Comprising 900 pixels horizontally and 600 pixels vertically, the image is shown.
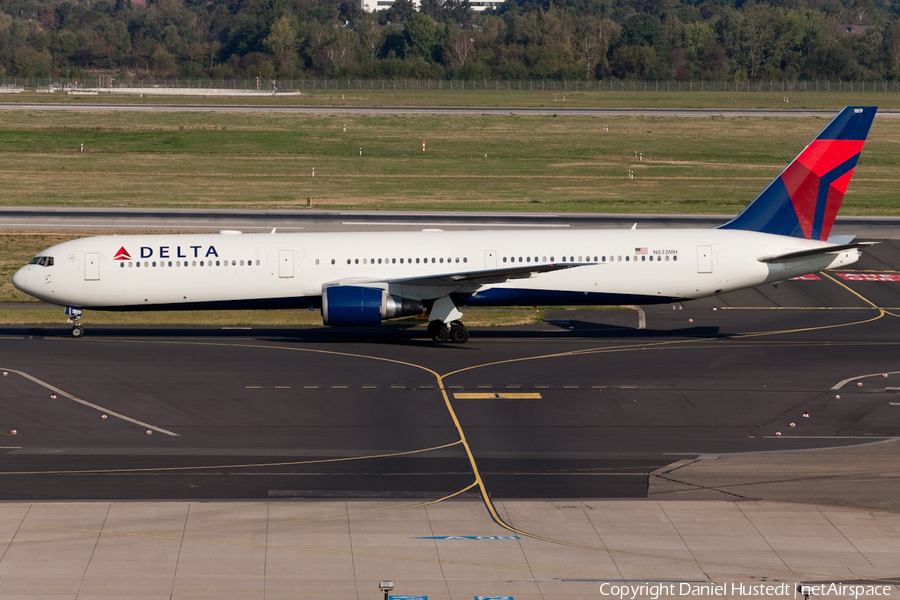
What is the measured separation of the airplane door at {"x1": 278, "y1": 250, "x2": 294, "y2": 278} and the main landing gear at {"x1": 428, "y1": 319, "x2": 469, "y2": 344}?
587 cm

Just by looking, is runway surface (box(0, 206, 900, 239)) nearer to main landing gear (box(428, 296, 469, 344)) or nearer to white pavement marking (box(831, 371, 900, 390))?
main landing gear (box(428, 296, 469, 344))

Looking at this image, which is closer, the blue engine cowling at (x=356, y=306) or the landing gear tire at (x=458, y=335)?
the blue engine cowling at (x=356, y=306)

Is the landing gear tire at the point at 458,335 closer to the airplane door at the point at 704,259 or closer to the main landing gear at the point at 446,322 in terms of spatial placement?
the main landing gear at the point at 446,322

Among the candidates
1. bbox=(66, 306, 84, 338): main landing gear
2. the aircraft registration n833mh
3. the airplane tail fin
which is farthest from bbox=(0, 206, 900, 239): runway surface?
the aircraft registration n833mh

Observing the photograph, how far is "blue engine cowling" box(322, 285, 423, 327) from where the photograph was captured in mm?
38312

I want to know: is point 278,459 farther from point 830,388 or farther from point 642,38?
point 642,38

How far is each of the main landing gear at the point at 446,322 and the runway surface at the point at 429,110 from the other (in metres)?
94.2

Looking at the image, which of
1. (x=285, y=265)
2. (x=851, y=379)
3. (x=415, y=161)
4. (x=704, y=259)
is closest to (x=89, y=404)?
(x=285, y=265)

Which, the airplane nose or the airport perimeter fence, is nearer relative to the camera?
the airplane nose

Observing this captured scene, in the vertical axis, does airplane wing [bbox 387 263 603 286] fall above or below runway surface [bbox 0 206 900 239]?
above

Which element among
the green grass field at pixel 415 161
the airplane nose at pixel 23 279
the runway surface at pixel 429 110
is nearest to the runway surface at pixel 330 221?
the green grass field at pixel 415 161

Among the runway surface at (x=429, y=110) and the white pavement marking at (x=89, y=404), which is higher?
the runway surface at (x=429, y=110)

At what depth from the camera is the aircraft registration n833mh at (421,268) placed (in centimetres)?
3994

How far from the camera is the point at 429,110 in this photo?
448 ft
